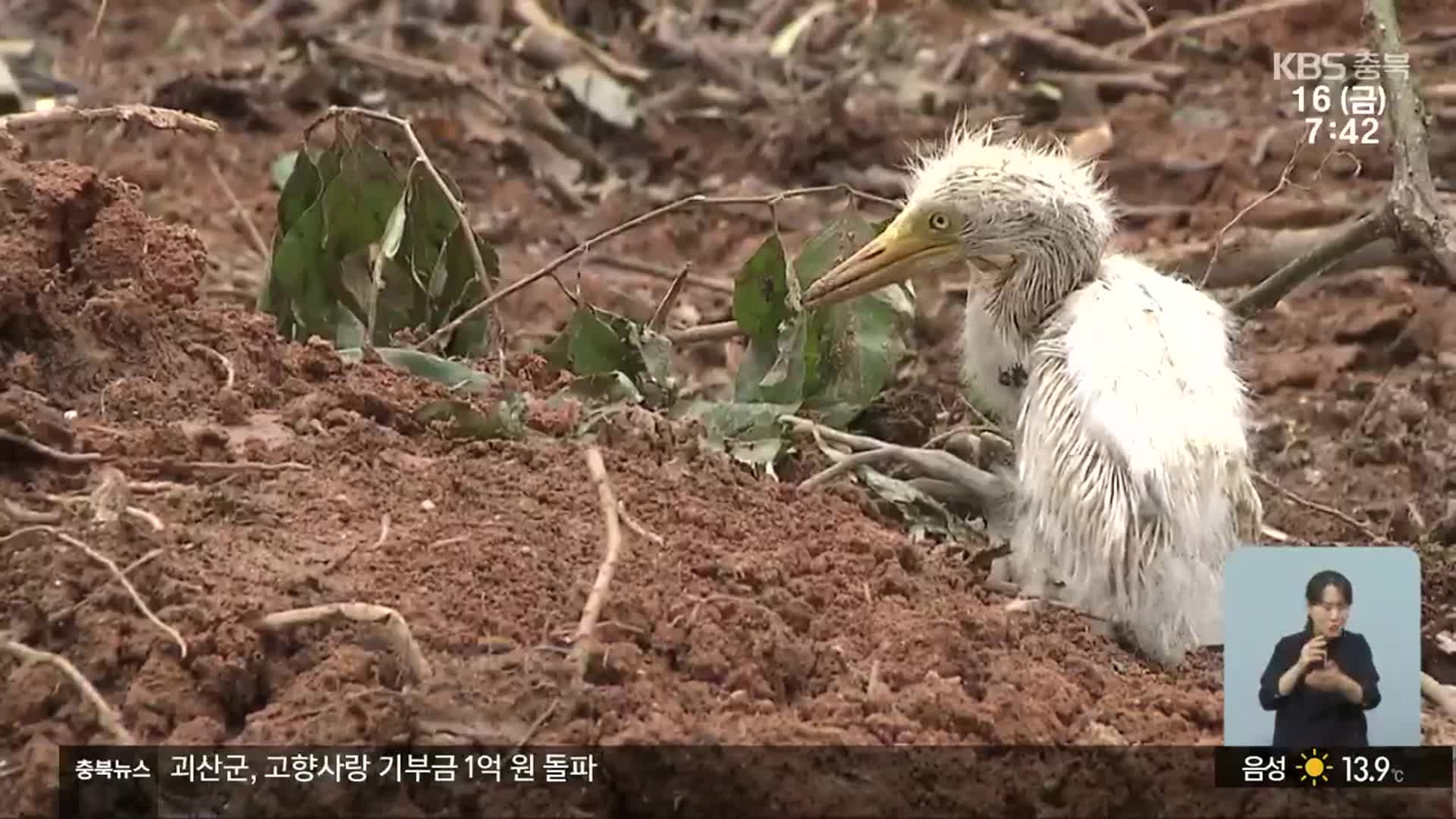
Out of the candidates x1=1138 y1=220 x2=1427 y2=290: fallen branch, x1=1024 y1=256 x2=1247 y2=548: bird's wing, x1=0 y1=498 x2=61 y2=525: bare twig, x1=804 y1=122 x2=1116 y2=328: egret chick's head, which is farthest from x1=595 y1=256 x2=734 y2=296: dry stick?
x1=0 y1=498 x2=61 y2=525: bare twig

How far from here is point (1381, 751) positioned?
1.45 m

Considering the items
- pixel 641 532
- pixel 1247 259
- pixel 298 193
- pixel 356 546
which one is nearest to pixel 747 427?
pixel 641 532

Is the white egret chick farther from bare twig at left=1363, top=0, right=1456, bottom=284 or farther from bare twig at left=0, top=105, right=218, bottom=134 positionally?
bare twig at left=0, top=105, right=218, bottom=134

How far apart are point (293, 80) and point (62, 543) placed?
9.65ft

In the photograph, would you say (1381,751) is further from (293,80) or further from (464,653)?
(293,80)

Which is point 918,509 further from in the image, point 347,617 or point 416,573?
point 347,617

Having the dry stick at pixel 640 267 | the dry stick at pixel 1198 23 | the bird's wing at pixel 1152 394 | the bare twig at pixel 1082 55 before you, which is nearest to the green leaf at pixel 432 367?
the bird's wing at pixel 1152 394

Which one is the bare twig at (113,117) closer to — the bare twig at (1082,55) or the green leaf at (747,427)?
the green leaf at (747,427)

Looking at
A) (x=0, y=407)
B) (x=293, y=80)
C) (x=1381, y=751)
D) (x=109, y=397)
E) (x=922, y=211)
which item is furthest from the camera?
(x=293, y=80)

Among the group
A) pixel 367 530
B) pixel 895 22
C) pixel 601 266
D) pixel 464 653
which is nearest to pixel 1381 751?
pixel 464 653

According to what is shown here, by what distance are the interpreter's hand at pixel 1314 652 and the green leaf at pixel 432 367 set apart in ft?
3.42

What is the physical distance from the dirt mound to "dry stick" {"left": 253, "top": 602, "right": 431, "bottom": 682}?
0.05ft

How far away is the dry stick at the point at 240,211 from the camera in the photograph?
3.45m
